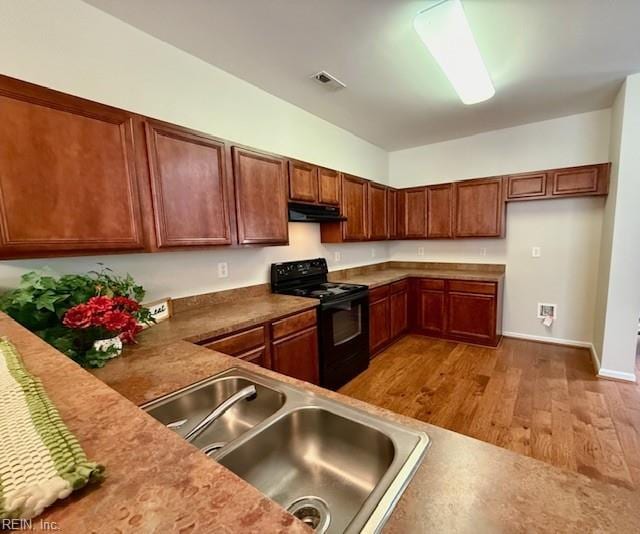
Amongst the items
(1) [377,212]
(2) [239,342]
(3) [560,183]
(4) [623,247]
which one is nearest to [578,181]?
(3) [560,183]

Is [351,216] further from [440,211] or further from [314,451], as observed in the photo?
[314,451]

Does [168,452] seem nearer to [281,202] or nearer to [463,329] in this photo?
[281,202]

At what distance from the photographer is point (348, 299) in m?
2.72

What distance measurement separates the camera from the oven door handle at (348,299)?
8.02 feet

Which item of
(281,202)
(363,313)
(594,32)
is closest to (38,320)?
(281,202)

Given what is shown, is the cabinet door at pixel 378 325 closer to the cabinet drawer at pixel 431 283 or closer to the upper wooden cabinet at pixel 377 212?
the cabinet drawer at pixel 431 283

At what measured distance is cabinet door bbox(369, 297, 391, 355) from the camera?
3271 millimetres

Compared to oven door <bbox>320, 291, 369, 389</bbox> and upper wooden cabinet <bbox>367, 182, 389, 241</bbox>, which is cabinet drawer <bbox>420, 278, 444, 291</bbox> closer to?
upper wooden cabinet <bbox>367, 182, 389, 241</bbox>

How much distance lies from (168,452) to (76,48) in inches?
85.1

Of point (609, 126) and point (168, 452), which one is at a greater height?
point (609, 126)

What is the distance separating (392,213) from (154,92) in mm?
3149

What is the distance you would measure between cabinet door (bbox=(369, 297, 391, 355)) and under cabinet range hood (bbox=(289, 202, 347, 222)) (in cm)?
105

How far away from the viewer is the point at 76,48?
1.60 m

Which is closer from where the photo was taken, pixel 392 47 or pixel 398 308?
pixel 392 47
